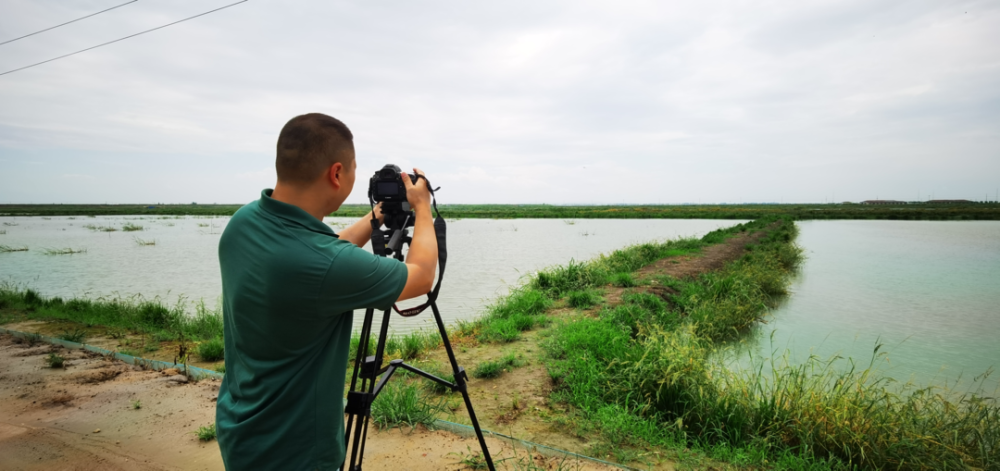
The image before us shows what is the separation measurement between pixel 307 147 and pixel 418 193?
0.37 m

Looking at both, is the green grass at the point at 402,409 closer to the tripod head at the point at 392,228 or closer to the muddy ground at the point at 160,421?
the muddy ground at the point at 160,421

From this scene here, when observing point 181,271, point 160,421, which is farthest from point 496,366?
point 181,271

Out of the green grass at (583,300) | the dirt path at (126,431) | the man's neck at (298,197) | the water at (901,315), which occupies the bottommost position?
the water at (901,315)

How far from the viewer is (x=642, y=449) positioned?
2826mm

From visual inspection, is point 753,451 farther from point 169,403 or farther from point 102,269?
point 102,269

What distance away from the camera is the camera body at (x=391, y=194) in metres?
1.53

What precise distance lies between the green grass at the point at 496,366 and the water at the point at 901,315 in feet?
10.4

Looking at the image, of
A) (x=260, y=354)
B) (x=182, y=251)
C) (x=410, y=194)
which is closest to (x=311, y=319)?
(x=260, y=354)

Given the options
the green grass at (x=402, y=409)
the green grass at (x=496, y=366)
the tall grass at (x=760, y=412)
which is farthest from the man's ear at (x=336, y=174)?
the green grass at (x=496, y=366)

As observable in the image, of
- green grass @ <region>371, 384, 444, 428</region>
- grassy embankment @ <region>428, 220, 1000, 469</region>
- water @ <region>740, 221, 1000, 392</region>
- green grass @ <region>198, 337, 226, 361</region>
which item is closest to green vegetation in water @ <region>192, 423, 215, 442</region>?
green grass @ <region>371, 384, 444, 428</region>

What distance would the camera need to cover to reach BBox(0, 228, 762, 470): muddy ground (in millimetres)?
2635

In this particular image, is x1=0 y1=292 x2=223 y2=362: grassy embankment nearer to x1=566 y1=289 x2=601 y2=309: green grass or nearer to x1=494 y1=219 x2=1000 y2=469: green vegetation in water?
x1=494 y1=219 x2=1000 y2=469: green vegetation in water

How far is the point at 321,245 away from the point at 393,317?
24.3ft

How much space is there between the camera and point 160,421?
10.3 feet
